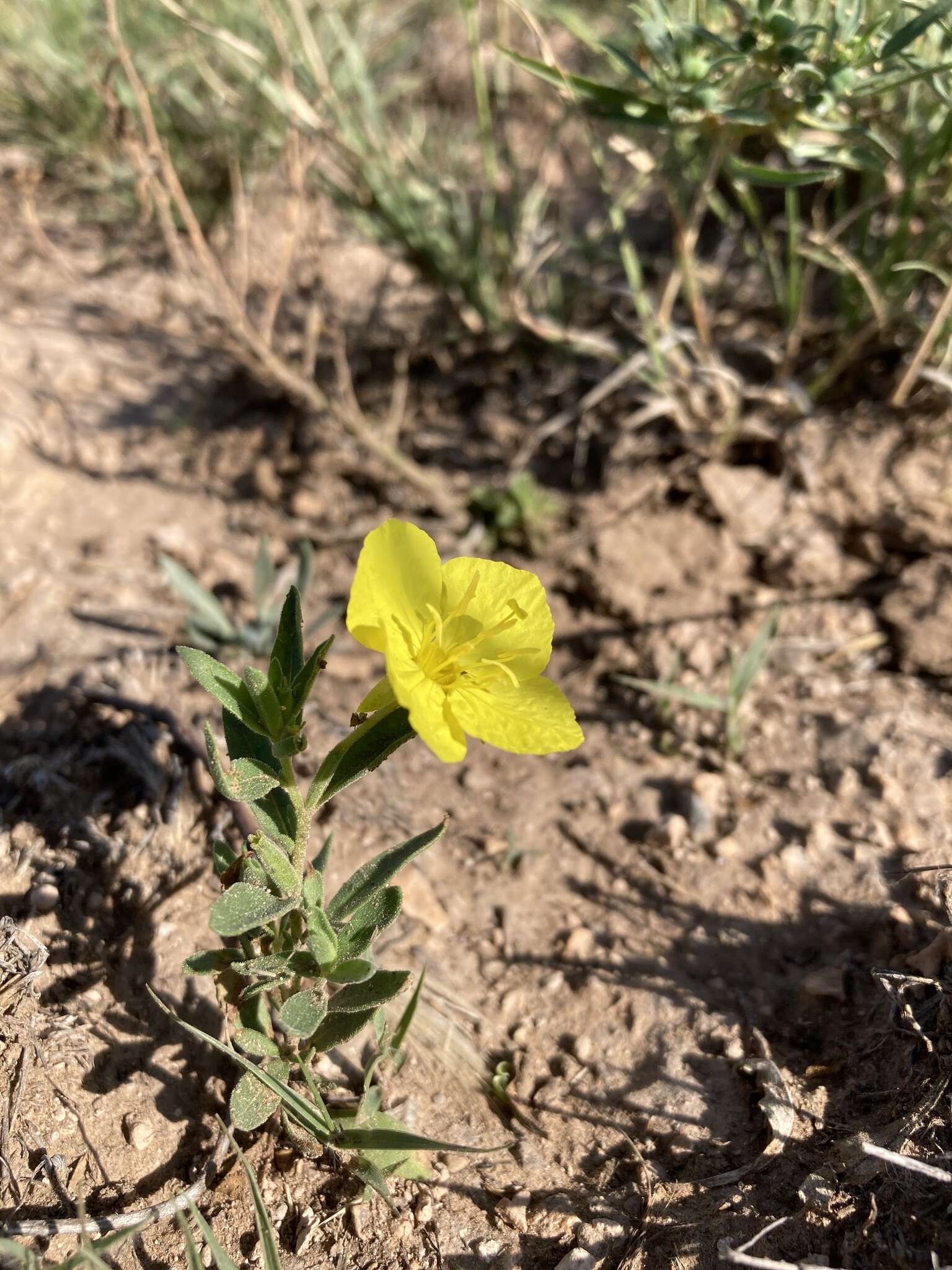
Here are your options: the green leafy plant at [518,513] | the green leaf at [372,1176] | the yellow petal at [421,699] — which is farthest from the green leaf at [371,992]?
the green leafy plant at [518,513]

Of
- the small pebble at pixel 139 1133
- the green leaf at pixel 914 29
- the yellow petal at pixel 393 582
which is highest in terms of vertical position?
the green leaf at pixel 914 29

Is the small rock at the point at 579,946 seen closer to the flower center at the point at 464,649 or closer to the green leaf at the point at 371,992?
the green leaf at the point at 371,992

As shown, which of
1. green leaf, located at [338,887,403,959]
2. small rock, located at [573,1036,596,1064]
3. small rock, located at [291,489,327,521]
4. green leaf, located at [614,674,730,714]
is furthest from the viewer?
small rock, located at [291,489,327,521]

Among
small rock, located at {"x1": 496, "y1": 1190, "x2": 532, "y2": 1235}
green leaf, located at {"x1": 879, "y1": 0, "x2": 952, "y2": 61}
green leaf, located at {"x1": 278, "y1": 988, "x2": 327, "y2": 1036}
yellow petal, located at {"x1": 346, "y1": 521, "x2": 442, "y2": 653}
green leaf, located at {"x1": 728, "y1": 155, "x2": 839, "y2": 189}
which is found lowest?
small rock, located at {"x1": 496, "y1": 1190, "x2": 532, "y2": 1235}

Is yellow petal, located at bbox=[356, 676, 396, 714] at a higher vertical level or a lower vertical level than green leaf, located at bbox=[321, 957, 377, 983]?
higher

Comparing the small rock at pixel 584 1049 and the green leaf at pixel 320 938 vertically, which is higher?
the green leaf at pixel 320 938

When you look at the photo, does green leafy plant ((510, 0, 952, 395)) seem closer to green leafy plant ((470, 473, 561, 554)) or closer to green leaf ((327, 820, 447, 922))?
green leafy plant ((470, 473, 561, 554))

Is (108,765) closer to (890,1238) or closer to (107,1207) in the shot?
(107,1207)

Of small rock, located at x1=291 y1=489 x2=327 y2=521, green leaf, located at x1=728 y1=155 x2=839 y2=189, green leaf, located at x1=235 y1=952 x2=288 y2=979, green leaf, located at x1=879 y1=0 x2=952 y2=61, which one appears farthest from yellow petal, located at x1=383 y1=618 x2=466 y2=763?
small rock, located at x1=291 y1=489 x2=327 y2=521

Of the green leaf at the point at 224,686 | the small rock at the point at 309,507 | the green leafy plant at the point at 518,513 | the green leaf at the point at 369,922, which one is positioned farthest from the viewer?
the small rock at the point at 309,507
